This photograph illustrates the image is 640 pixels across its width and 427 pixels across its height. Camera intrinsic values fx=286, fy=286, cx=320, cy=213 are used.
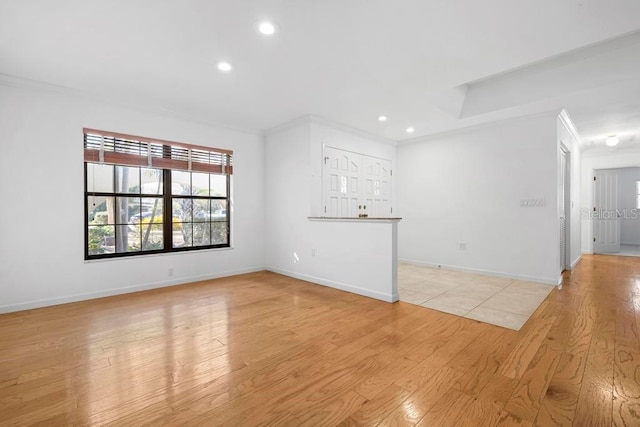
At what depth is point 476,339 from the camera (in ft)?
8.40

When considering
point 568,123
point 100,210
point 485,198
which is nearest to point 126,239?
point 100,210

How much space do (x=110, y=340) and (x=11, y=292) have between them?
186 centimetres

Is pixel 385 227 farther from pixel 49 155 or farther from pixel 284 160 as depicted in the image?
pixel 49 155

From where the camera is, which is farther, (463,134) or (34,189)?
(463,134)

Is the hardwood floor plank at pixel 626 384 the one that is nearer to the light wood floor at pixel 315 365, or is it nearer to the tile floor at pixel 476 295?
the light wood floor at pixel 315 365

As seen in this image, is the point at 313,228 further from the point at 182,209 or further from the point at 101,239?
the point at 101,239

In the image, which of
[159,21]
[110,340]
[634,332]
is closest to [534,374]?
[634,332]

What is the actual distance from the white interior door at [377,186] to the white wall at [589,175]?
17.7 feet

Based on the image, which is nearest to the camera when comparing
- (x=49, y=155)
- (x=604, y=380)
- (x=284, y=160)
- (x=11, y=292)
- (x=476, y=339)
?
(x=604, y=380)

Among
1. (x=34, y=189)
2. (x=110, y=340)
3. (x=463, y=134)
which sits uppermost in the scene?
(x=463, y=134)

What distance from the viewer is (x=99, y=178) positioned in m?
4.01

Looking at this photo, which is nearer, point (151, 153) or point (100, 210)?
point (100, 210)

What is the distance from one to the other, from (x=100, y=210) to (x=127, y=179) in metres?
0.56

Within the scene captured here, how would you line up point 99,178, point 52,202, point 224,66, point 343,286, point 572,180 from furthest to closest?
point 572,180
point 343,286
point 99,178
point 52,202
point 224,66
